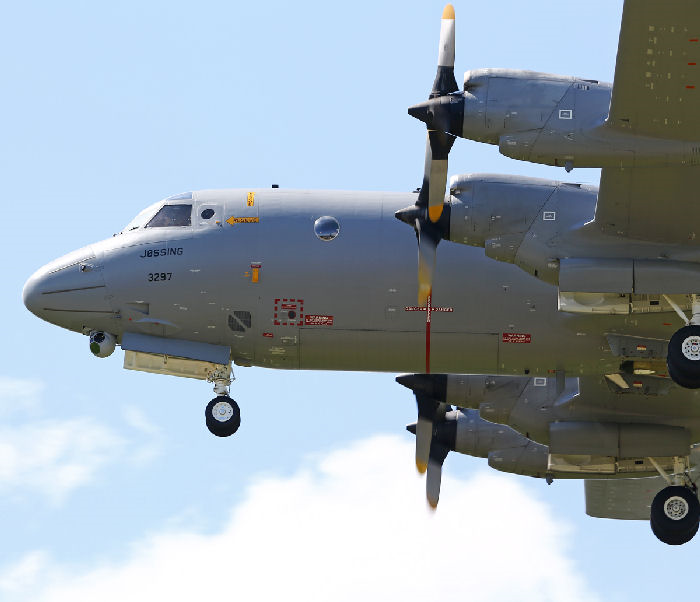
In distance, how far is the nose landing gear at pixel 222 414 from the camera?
35.5m

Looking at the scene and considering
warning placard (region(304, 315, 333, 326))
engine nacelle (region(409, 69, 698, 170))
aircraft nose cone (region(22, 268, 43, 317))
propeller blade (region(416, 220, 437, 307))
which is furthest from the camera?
aircraft nose cone (region(22, 268, 43, 317))

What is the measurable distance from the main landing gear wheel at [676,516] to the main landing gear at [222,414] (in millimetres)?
8824

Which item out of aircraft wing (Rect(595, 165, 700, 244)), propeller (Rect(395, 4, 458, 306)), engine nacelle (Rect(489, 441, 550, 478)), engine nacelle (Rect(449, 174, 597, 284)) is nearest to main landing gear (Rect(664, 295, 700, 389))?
aircraft wing (Rect(595, 165, 700, 244))

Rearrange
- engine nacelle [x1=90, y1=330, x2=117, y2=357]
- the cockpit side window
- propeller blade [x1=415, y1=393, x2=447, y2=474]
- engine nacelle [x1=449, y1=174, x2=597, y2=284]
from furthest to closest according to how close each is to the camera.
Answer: propeller blade [x1=415, y1=393, x2=447, y2=474]
the cockpit side window
engine nacelle [x1=90, y1=330, x2=117, y2=357]
engine nacelle [x1=449, y1=174, x2=597, y2=284]

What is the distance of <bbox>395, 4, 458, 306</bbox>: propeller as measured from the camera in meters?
32.6

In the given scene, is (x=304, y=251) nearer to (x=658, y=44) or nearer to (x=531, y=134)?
(x=531, y=134)

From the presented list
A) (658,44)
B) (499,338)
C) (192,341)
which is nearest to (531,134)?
(658,44)

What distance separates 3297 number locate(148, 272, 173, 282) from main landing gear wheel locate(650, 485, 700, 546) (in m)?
11.0

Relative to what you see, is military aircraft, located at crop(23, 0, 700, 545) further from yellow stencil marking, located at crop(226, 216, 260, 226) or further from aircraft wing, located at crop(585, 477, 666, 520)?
A: aircraft wing, located at crop(585, 477, 666, 520)

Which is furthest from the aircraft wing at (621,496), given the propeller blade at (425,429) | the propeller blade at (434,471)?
the propeller blade at (425,429)

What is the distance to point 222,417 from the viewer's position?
117 feet

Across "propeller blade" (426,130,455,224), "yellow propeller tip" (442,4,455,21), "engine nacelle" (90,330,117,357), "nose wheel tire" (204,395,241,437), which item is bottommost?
"nose wheel tire" (204,395,241,437)

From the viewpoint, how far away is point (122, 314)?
35688mm

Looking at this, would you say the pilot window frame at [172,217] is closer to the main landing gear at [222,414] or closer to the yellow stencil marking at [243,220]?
the yellow stencil marking at [243,220]
